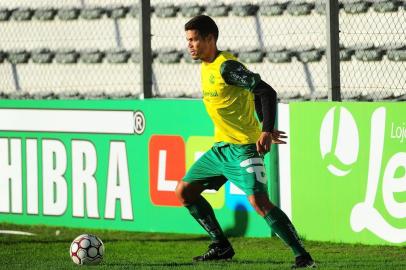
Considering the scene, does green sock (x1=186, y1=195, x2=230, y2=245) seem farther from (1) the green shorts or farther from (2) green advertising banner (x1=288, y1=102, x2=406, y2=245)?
(2) green advertising banner (x1=288, y1=102, x2=406, y2=245)

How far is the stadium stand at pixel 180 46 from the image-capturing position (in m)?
14.0

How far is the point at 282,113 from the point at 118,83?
16.0ft

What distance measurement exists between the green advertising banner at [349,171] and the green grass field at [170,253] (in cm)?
20

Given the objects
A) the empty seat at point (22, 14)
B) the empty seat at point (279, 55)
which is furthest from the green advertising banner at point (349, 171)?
the empty seat at point (22, 14)

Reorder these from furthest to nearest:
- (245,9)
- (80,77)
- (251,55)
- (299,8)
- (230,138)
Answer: (80,77)
(245,9)
(251,55)
(299,8)
(230,138)

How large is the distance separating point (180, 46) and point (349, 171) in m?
4.93

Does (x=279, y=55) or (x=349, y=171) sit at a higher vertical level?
(x=279, y=55)

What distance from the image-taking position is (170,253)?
11.7m

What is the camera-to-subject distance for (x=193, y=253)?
11703mm

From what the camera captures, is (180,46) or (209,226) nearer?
(209,226)

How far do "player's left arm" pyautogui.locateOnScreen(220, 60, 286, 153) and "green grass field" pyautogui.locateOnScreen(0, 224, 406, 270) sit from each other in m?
1.11

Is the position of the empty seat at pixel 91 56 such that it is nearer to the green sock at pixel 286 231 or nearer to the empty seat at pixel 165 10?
the empty seat at pixel 165 10

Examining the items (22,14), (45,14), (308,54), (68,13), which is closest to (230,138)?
(308,54)

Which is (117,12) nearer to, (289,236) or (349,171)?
(349,171)
